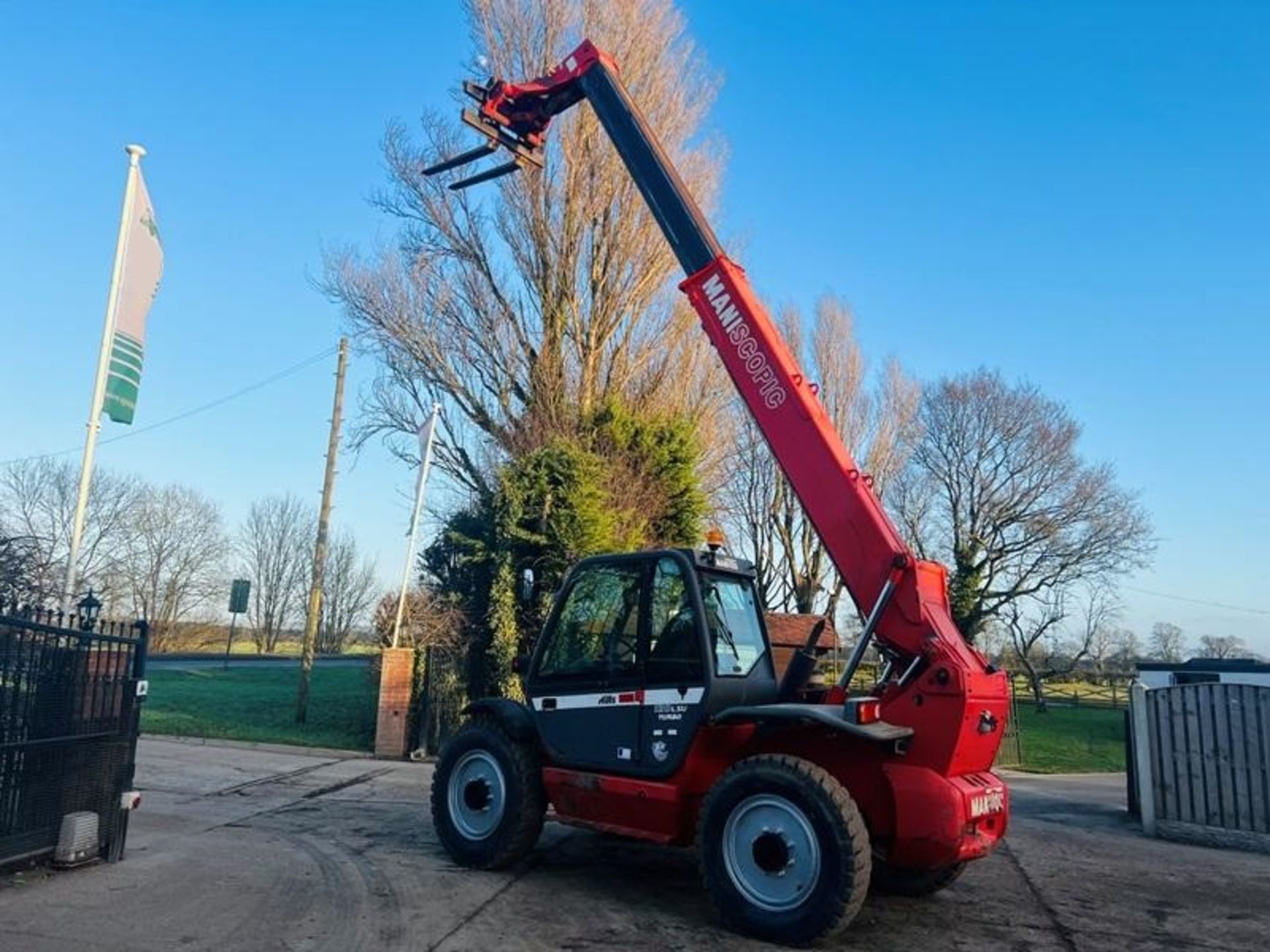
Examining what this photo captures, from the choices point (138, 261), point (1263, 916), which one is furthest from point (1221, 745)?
point (138, 261)


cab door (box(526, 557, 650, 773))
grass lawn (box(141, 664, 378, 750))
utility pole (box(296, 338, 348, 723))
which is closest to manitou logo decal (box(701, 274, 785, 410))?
cab door (box(526, 557, 650, 773))

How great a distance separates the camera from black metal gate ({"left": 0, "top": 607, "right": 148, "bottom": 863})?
5.82m

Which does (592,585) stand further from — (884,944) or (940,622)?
(884,944)

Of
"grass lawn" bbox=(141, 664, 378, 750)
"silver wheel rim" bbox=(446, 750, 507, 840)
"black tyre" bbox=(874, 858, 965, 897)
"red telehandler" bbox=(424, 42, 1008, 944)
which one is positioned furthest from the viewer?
"grass lawn" bbox=(141, 664, 378, 750)

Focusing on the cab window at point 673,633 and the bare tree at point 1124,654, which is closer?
the cab window at point 673,633

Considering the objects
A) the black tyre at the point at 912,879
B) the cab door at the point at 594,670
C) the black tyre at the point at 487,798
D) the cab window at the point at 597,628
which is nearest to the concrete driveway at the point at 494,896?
the black tyre at the point at 912,879

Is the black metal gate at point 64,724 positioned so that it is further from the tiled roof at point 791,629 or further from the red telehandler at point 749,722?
the tiled roof at point 791,629

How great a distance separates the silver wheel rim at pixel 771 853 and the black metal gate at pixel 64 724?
457cm

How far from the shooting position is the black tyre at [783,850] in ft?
16.7

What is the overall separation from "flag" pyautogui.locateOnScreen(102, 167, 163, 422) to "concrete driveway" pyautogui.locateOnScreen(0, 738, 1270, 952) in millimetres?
4073

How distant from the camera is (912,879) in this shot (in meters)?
6.37

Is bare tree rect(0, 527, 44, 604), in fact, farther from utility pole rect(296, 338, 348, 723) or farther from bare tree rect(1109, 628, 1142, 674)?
bare tree rect(1109, 628, 1142, 674)

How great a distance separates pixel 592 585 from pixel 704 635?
1.14 m

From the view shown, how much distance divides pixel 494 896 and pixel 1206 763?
7.81 meters
